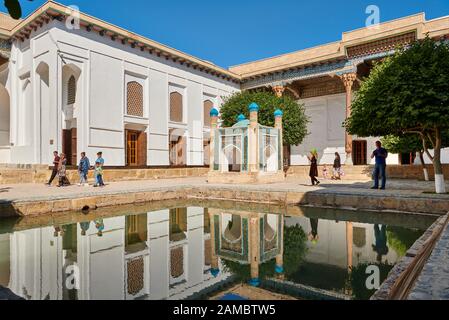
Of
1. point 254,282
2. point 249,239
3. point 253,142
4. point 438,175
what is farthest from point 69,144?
point 438,175

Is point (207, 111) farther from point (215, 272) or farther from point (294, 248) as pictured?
point (215, 272)

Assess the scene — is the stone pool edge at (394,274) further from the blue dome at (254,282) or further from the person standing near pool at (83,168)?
the person standing near pool at (83,168)

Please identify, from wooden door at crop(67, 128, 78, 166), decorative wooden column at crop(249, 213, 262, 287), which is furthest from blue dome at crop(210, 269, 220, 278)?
wooden door at crop(67, 128, 78, 166)

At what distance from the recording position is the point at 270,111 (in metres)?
18.3

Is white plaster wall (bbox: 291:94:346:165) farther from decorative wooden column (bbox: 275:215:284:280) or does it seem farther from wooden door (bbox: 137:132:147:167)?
decorative wooden column (bbox: 275:215:284:280)

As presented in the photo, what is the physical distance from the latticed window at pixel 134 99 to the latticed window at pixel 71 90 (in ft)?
8.74

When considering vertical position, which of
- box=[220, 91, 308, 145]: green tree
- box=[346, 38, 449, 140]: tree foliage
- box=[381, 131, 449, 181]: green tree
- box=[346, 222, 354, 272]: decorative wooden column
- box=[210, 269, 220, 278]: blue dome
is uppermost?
box=[220, 91, 308, 145]: green tree

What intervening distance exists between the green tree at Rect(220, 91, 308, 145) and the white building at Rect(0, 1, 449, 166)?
2.78 metres

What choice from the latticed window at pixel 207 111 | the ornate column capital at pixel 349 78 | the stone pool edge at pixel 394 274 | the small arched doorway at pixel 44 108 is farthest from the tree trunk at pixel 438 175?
the latticed window at pixel 207 111

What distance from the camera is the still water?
3223mm

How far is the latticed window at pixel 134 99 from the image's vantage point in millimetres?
17188

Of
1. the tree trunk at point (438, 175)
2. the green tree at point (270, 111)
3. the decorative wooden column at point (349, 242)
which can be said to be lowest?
the decorative wooden column at point (349, 242)

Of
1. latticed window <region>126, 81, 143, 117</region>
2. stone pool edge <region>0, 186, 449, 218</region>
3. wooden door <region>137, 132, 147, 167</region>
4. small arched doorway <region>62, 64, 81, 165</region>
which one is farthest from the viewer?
wooden door <region>137, 132, 147, 167</region>
